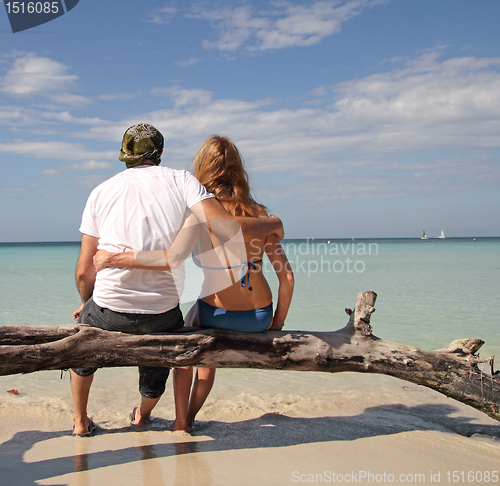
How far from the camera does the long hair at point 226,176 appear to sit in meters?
2.64

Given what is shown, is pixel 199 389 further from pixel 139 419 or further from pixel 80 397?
pixel 80 397

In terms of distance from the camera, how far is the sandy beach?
2.45 m

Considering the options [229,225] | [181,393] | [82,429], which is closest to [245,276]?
[229,225]

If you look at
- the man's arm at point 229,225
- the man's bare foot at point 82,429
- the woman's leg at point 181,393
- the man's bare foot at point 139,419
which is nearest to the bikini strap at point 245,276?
the man's arm at point 229,225

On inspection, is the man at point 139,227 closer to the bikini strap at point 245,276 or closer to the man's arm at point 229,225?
the man's arm at point 229,225

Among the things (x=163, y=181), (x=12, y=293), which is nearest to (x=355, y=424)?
(x=163, y=181)

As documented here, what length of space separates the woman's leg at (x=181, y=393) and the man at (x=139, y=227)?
532mm

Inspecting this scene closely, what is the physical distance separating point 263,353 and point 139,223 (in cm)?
117

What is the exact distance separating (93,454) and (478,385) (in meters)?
2.68

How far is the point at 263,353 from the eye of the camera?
2686mm

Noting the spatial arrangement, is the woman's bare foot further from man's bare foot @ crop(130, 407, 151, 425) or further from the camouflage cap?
the camouflage cap

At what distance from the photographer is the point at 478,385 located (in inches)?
113

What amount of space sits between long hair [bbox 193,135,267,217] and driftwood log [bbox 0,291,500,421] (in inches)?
33.3

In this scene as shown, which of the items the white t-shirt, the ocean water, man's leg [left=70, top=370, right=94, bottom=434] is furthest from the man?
man's leg [left=70, top=370, right=94, bottom=434]
